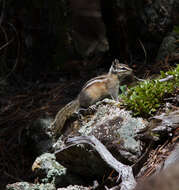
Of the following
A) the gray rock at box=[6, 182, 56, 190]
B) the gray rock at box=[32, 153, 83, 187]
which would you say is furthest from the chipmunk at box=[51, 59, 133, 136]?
the gray rock at box=[6, 182, 56, 190]

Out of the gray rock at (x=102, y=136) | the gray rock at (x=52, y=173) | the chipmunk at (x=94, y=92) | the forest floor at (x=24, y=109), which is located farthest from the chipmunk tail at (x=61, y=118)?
the forest floor at (x=24, y=109)

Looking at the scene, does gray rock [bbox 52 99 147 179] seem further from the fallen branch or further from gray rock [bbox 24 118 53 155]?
gray rock [bbox 24 118 53 155]

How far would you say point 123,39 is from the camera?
19.4 ft

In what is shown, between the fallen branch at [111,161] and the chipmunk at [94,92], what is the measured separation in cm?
67

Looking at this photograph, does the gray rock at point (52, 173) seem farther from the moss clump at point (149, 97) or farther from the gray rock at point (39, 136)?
the moss clump at point (149, 97)

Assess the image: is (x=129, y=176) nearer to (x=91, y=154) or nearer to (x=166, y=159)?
(x=166, y=159)

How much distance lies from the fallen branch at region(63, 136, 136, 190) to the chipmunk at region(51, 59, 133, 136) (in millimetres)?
671

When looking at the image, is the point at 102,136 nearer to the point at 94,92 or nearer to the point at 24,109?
the point at 94,92

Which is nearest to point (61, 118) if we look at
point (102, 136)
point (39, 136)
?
point (102, 136)

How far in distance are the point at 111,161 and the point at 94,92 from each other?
1.62 meters

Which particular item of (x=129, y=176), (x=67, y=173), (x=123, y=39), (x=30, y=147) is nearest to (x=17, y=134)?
(x=30, y=147)

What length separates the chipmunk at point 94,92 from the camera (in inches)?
151

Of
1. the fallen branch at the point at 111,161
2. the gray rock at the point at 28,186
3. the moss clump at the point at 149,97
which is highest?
the moss clump at the point at 149,97

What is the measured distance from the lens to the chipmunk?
383cm
